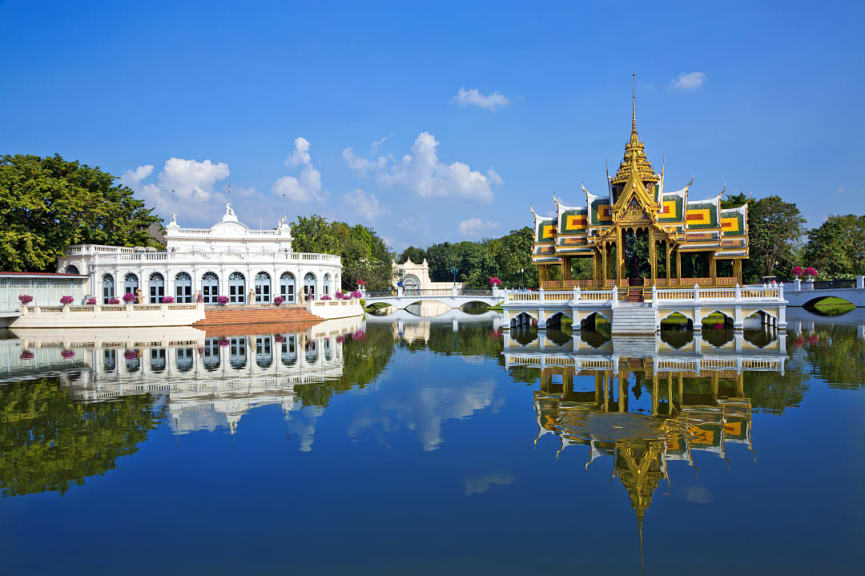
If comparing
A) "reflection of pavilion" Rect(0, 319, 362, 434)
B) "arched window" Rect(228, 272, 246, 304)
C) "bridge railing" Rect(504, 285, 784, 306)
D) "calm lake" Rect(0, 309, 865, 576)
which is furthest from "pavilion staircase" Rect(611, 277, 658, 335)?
"arched window" Rect(228, 272, 246, 304)

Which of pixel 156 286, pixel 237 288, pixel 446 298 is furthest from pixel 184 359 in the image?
pixel 446 298

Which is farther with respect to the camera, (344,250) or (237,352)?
(344,250)

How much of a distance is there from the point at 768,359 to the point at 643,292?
32.8 feet

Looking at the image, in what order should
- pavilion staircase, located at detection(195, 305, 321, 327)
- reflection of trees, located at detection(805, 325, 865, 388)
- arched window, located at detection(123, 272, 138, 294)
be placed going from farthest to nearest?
arched window, located at detection(123, 272, 138, 294), pavilion staircase, located at detection(195, 305, 321, 327), reflection of trees, located at detection(805, 325, 865, 388)

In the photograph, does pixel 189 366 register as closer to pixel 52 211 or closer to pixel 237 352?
pixel 237 352

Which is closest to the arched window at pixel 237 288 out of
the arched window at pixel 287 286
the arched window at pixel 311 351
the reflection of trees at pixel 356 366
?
the arched window at pixel 287 286

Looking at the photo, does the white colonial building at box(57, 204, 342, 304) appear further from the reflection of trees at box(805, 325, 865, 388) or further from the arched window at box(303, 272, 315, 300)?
the reflection of trees at box(805, 325, 865, 388)

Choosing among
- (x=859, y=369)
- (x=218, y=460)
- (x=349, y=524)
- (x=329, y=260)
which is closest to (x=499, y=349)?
(x=859, y=369)

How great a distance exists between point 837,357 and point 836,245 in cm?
3900

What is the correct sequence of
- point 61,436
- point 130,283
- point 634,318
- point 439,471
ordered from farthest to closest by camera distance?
point 130,283 → point 634,318 → point 61,436 → point 439,471

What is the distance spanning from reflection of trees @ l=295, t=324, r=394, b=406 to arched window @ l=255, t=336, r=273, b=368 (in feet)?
8.62

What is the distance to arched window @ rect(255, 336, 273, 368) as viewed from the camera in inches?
770

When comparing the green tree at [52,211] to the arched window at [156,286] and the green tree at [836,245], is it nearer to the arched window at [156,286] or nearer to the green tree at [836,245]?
the arched window at [156,286]

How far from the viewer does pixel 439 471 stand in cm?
804
